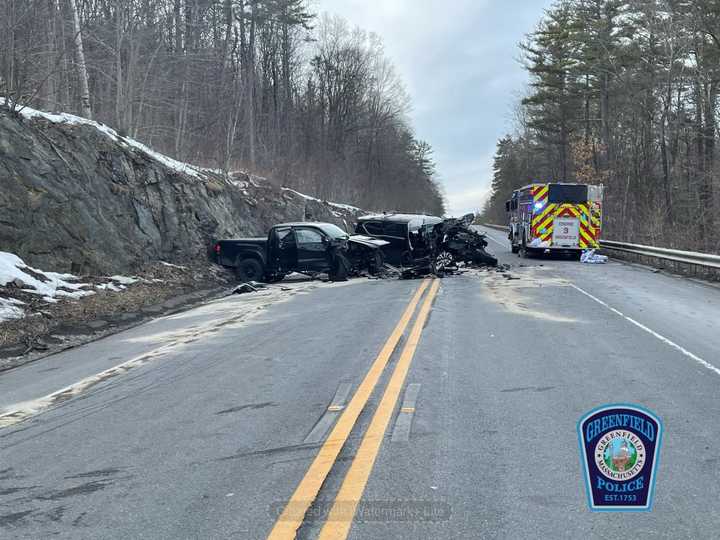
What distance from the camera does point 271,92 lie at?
47.7 metres

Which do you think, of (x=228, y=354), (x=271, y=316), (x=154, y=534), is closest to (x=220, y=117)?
(x=271, y=316)

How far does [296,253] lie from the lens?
1911 centimetres

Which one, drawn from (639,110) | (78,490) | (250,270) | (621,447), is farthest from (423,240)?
(639,110)

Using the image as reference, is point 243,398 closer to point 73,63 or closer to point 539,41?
point 73,63

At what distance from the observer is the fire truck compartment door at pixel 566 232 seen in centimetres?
2591

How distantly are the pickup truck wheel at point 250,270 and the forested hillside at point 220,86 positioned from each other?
5.85 m

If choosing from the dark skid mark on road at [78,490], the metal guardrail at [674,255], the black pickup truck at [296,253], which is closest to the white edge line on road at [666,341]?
the metal guardrail at [674,255]

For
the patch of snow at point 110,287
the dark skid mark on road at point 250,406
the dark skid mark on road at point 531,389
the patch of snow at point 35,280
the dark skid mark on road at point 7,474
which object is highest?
the patch of snow at point 35,280

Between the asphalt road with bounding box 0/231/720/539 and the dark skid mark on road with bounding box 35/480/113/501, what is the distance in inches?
0.8

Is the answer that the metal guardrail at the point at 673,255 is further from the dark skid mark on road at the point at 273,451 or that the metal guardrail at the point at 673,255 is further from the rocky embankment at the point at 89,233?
the dark skid mark on road at the point at 273,451

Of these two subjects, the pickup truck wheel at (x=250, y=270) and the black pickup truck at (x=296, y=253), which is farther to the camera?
the pickup truck wheel at (x=250, y=270)

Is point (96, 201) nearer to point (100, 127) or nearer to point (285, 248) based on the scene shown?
point (100, 127)

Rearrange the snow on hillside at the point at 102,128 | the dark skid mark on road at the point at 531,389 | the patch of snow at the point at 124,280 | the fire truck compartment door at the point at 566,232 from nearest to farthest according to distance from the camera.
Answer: the dark skid mark on road at the point at 531,389 < the patch of snow at the point at 124,280 < the snow on hillside at the point at 102,128 < the fire truck compartment door at the point at 566,232

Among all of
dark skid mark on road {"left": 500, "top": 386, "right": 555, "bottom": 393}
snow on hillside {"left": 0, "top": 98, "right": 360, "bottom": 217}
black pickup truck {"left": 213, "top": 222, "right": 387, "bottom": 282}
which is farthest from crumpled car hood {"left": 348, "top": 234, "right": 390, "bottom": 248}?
dark skid mark on road {"left": 500, "top": 386, "right": 555, "bottom": 393}
